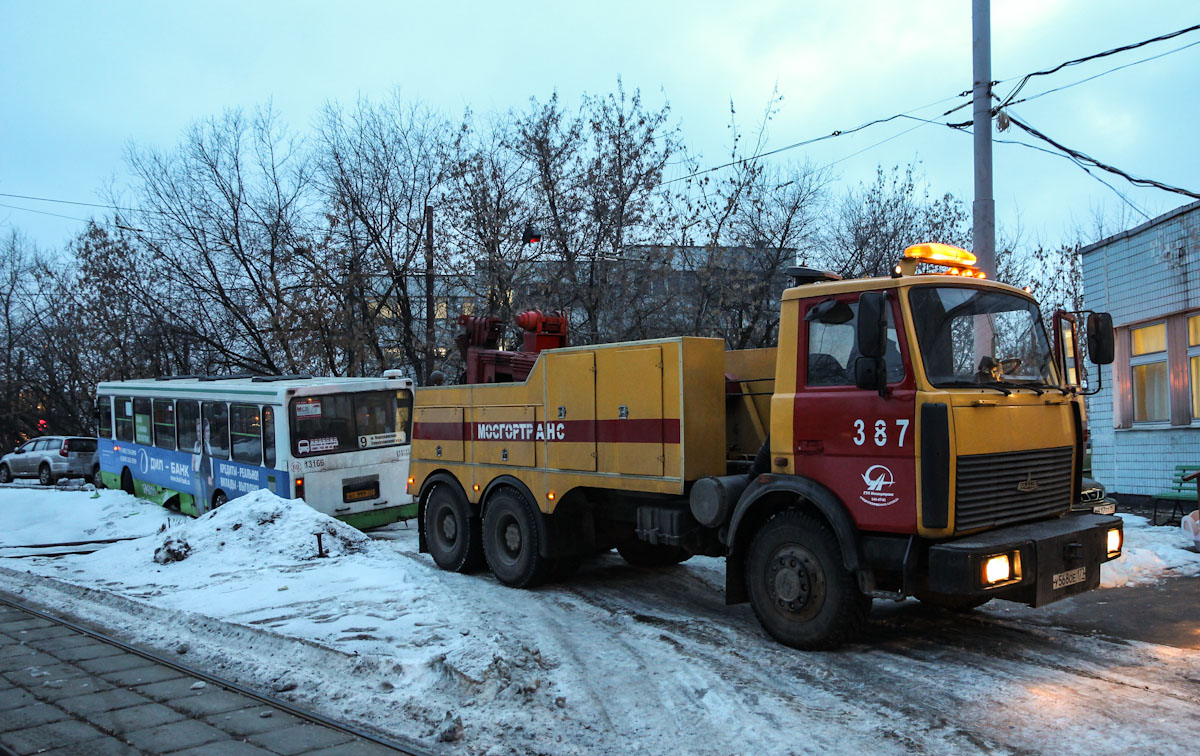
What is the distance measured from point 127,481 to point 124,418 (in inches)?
57.0

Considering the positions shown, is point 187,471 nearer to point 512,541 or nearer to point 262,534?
point 262,534

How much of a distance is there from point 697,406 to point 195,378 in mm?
15212

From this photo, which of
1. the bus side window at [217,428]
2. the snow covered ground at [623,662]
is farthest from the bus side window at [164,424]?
the snow covered ground at [623,662]

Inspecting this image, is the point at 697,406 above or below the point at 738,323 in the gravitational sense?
below

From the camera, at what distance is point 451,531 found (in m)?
Answer: 10.4

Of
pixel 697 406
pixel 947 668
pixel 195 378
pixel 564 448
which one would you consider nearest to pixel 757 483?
pixel 697 406

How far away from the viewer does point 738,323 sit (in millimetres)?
20062

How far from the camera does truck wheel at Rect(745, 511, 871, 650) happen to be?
6176 millimetres

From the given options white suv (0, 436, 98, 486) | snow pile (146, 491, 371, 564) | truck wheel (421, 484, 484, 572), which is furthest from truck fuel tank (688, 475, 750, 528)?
white suv (0, 436, 98, 486)

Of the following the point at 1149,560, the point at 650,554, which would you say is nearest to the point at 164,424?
the point at 650,554

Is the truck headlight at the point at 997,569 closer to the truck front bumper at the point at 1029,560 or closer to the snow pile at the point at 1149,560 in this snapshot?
the truck front bumper at the point at 1029,560

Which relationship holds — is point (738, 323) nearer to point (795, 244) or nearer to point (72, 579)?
point (795, 244)

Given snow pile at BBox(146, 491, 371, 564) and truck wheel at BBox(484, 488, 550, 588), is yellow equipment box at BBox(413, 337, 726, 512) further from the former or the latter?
snow pile at BBox(146, 491, 371, 564)

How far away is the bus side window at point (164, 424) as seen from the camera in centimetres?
1744
